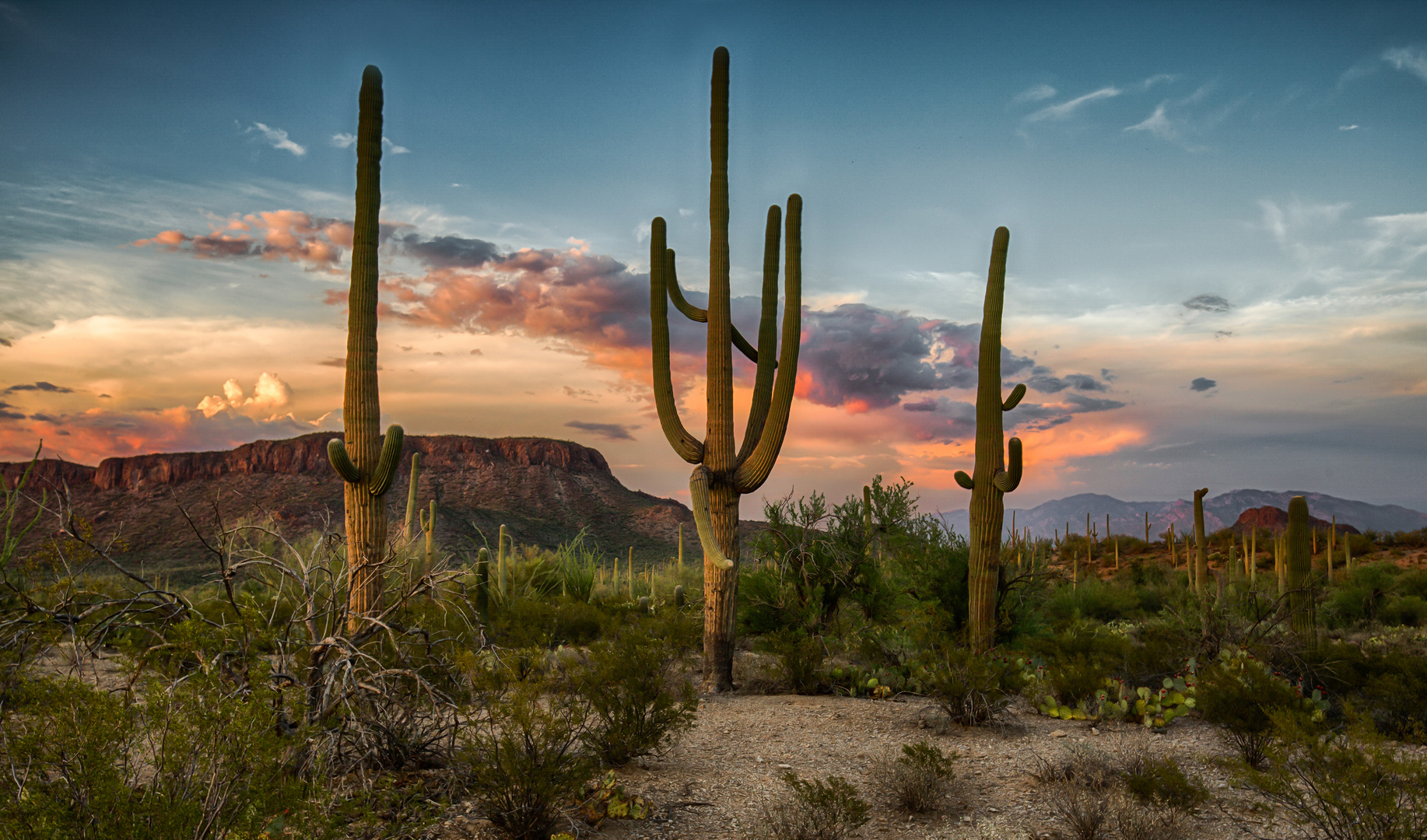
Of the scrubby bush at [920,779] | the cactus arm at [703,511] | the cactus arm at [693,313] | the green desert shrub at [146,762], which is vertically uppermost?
the cactus arm at [693,313]

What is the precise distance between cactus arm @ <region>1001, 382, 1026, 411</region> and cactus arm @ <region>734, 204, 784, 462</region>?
128 inches

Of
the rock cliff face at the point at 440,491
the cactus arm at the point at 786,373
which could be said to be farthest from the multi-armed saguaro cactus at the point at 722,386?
the rock cliff face at the point at 440,491

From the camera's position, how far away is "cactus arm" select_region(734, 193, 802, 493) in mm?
10344

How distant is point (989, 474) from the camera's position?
10.6 m

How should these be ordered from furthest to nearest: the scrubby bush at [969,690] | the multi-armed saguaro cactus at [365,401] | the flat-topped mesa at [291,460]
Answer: the flat-topped mesa at [291,460] → the multi-armed saguaro cactus at [365,401] → the scrubby bush at [969,690]

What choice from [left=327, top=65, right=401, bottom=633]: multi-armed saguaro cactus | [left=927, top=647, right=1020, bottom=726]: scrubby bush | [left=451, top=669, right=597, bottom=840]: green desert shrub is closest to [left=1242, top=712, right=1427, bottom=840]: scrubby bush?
[left=927, top=647, right=1020, bottom=726]: scrubby bush

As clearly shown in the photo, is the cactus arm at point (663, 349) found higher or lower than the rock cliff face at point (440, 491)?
higher

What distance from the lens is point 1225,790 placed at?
20.1 feet

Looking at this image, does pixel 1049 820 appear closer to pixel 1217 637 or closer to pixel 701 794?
pixel 701 794

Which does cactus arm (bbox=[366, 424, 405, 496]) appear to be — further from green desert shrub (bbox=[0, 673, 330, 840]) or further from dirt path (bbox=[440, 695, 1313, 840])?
green desert shrub (bbox=[0, 673, 330, 840])

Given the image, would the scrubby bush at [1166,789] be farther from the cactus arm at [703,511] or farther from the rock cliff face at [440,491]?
the rock cliff face at [440,491]

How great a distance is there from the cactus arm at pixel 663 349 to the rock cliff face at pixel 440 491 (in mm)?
29492

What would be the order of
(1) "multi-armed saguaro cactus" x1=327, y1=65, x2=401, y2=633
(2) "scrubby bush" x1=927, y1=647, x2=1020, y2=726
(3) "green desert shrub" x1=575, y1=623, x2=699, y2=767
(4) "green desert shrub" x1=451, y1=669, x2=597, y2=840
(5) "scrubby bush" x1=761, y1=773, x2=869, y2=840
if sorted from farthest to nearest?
1. (1) "multi-armed saguaro cactus" x1=327, y1=65, x2=401, y2=633
2. (2) "scrubby bush" x1=927, y1=647, x2=1020, y2=726
3. (3) "green desert shrub" x1=575, y1=623, x2=699, y2=767
4. (5) "scrubby bush" x1=761, y1=773, x2=869, y2=840
5. (4) "green desert shrub" x1=451, y1=669, x2=597, y2=840

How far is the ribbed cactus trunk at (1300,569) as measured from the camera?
922cm
